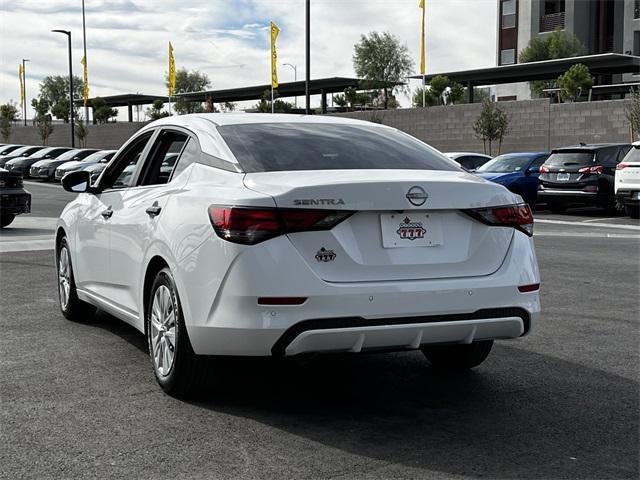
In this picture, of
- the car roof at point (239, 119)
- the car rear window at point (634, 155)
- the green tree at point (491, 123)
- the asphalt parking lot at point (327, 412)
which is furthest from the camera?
the green tree at point (491, 123)

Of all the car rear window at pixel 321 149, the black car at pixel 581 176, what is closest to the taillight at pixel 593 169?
the black car at pixel 581 176

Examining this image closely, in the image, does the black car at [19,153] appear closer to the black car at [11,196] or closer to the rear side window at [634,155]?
the black car at [11,196]

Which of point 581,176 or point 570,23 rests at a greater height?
point 570,23

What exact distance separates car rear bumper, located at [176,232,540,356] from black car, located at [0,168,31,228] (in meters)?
12.9

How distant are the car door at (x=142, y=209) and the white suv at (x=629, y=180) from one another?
51.6ft

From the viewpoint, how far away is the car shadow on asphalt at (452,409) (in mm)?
4188

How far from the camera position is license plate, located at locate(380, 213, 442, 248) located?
4641 mm

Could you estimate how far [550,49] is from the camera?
59.3m

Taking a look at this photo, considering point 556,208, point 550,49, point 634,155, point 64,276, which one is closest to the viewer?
point 64,276

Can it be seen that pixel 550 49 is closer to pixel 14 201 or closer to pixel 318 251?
pixel 14 201

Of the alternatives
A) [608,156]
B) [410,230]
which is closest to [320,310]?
[410,230]

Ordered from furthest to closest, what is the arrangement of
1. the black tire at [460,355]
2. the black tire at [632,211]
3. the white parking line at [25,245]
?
1. the black tire at [632,211]
2. the white parking line at [25,245]
3. the black tire at [460,355]

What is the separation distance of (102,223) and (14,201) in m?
11.2

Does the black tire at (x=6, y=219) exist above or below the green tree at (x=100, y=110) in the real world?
below
